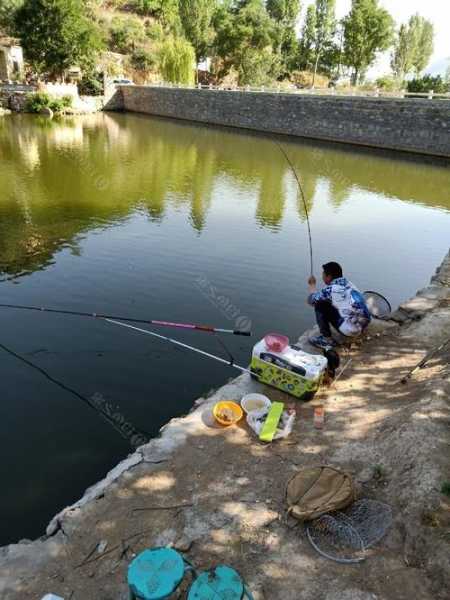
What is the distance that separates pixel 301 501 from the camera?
374 cm

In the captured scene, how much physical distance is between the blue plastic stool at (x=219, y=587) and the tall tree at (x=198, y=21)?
2700 inches

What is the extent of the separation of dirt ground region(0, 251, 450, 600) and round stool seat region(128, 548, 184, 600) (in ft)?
1.76

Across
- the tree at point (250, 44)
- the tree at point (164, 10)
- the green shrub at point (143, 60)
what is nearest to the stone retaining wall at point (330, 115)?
the tree at point (250, 44)

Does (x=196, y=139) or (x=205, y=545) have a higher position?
(x=196, y=139)

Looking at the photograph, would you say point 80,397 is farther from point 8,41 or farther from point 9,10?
point 8,41

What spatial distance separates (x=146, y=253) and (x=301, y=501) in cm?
811

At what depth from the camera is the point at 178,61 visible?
46781mm

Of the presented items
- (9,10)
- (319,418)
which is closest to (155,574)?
(319,418)

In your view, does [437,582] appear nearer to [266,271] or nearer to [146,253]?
[266,271]

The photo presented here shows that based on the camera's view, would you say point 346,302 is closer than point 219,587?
No

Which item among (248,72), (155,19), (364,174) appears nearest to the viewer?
(364,174)

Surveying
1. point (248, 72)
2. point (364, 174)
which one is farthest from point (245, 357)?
point (248, 72)

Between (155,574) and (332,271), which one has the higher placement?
(332,271)

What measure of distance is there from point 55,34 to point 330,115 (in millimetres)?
31764
